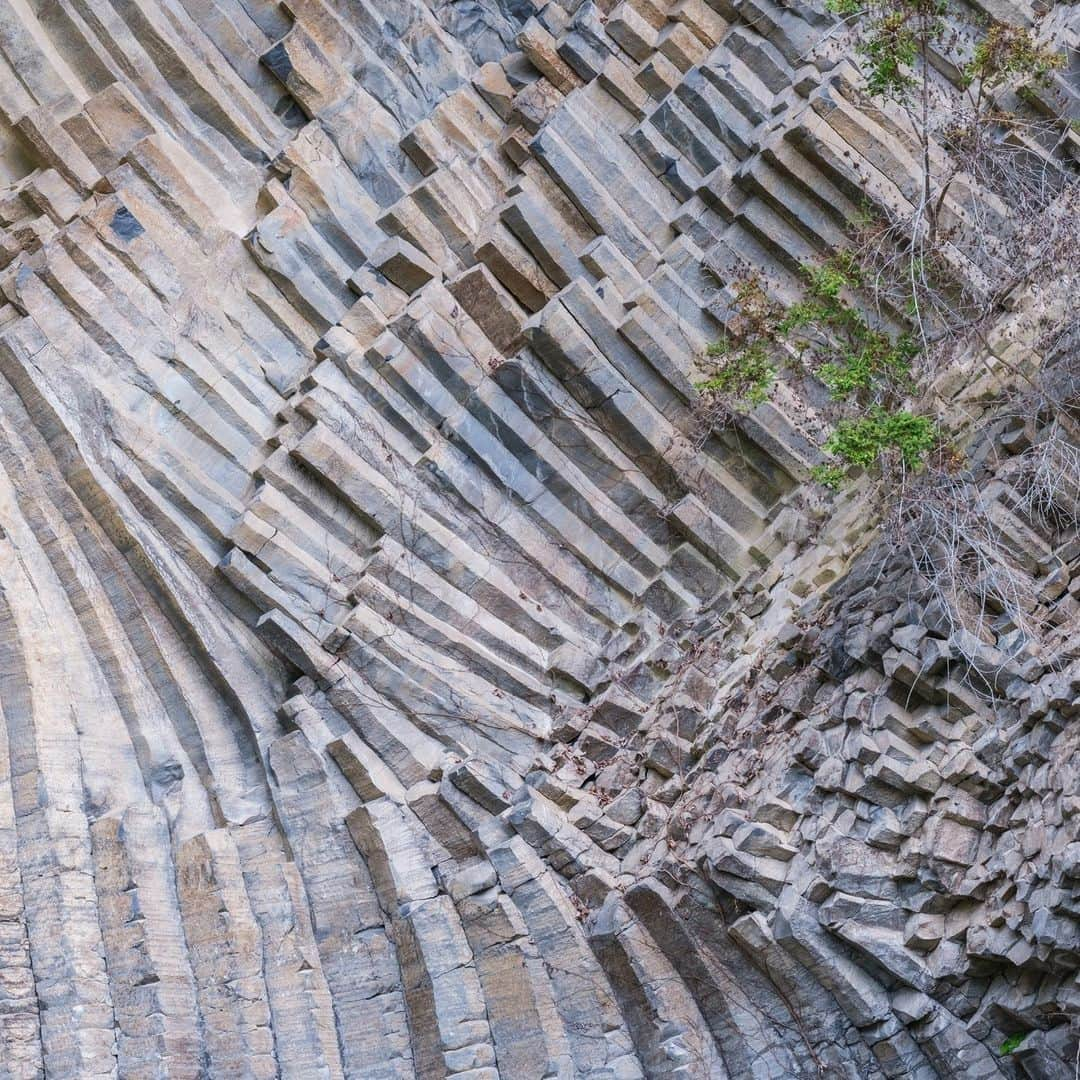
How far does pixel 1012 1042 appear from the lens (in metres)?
9.99

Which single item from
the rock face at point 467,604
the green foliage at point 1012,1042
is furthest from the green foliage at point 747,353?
the green foliage at point 1012,1042

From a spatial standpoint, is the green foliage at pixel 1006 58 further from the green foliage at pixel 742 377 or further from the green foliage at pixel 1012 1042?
the green foliage at pixel 1012 1042

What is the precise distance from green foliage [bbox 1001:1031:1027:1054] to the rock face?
13 cm

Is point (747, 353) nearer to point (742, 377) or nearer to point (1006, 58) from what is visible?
point (742, 377)

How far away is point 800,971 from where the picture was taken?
10492 millimetres

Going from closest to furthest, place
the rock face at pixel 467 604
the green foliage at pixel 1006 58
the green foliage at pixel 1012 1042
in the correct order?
1. the green foliage at pixel 1012 1042
2. the rock face at pixel 467 604
3. the green foliage at pixel 1006 58

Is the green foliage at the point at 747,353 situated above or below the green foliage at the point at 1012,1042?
above

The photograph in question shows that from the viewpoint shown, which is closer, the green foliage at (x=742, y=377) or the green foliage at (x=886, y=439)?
the green foliage at (x=886, y=439)

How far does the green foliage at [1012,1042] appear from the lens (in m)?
9.93

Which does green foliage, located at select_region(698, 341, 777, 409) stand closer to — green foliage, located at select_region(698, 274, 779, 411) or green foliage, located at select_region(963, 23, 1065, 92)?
green foliage, located at select_region(698, 274, 779, 411)

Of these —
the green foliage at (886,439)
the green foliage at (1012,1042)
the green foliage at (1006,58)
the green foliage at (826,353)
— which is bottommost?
the green foliage at (1012,1042)

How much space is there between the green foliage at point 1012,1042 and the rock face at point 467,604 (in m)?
0.13

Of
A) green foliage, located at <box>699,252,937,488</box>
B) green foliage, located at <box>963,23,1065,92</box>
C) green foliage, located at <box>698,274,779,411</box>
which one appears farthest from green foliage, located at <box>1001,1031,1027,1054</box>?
green foliage, located at <box>963,23,1065,92</box>

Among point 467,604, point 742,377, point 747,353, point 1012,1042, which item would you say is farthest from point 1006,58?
point 1012,1042
